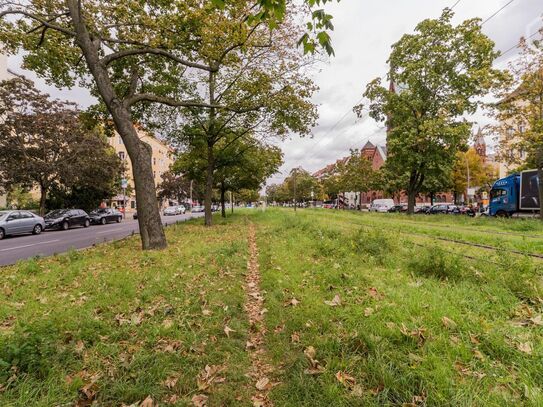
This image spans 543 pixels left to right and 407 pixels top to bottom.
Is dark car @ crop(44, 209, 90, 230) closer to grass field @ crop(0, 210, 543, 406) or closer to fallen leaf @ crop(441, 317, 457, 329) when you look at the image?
grass field @ crop(0, 210, 543, 406)

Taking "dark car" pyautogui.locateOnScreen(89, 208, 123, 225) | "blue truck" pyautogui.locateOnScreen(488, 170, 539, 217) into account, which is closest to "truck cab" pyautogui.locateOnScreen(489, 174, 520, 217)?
"blue truck" pyautogui.locateOnScreen(488, 170, 539, 217)

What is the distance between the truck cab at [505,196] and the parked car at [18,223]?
117 feet

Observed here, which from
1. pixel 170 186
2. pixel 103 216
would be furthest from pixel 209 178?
pixel 170 186

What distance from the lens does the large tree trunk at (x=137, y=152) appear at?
30.4ft

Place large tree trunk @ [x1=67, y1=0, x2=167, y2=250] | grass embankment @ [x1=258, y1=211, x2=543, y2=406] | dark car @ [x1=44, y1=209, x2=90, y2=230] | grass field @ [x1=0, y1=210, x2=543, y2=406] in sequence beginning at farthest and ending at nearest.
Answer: dark car @ [x1=44, y1=209, x2=90, y2=230] → large tree trunk @ [x1=67, y1=0, x2=167, y2=250] → grass field @ [x1=0, y1=210, x2=543, y2=406] → grass embankment @ [x1=258, y1=211, x2=543, y2=406]

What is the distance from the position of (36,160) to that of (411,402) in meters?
30.9

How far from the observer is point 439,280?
5297mm

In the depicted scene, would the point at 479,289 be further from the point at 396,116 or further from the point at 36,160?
the point at 36,160

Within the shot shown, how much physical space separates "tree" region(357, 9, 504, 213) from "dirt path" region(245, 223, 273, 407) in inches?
872

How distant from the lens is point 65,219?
2470 cm

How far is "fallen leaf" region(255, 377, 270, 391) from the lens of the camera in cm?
296

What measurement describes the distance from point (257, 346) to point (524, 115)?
2418cm

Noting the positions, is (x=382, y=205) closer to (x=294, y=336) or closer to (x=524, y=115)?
(x=524, y=115)

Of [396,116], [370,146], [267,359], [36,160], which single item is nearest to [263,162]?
[396,116]
